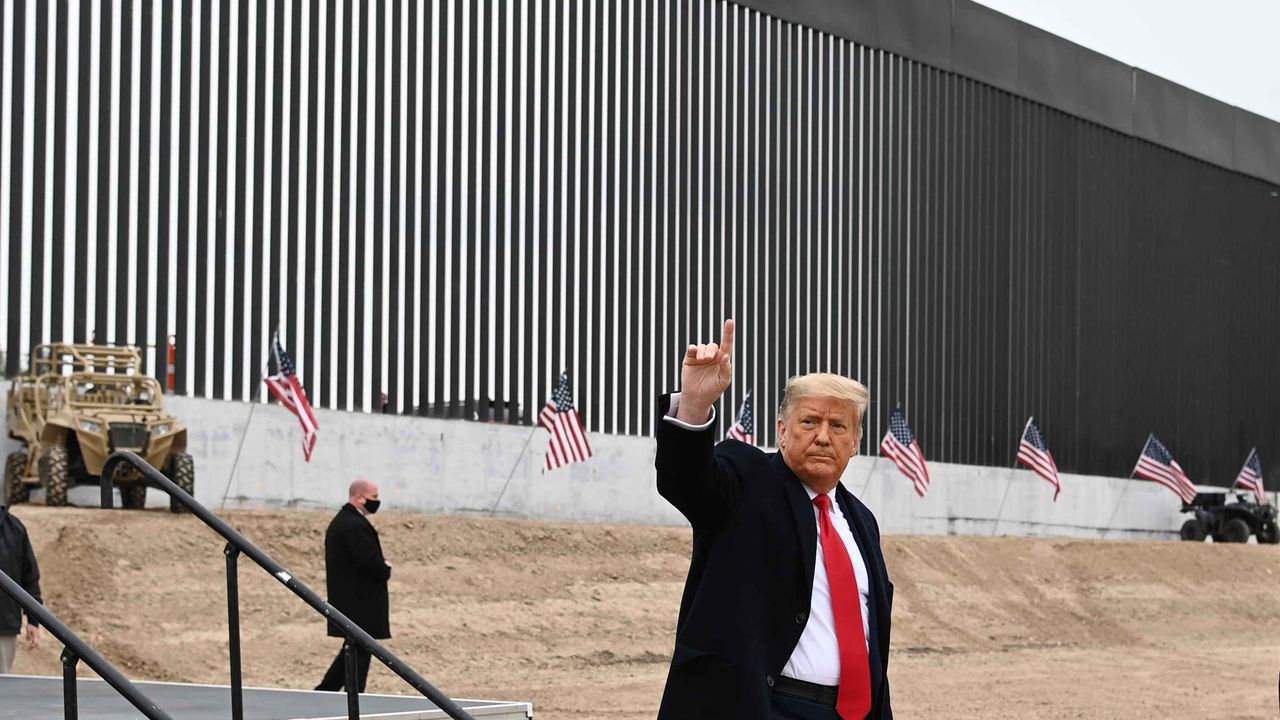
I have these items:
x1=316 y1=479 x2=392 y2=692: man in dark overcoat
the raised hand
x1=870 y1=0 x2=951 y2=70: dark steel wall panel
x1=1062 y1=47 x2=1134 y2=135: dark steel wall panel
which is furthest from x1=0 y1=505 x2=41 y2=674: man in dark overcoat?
x1=1062 y1=47 x2=1134 y2=135: dark steel wall panel

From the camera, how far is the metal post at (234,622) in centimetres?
624

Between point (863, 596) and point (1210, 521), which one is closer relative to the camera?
point (863, 596)

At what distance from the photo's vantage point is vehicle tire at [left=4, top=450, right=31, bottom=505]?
22.4 metres

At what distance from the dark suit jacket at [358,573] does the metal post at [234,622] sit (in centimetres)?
513

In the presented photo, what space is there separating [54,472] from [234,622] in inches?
632

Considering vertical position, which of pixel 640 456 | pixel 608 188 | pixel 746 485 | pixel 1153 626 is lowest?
pixel 1153 626

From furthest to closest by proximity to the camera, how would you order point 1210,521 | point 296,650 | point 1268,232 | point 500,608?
point 1268,232, point 1210,521, point 500,608, point 296,650

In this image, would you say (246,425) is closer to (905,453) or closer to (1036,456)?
(905,453)

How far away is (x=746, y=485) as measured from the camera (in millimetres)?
4387

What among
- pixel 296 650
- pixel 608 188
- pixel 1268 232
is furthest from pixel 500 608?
pixel 1268 232

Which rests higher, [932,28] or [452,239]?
[932,28]

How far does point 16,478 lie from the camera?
22.5 metres

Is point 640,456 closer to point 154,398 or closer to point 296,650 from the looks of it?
point 154,398

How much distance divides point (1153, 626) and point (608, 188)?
1246 centimetres
